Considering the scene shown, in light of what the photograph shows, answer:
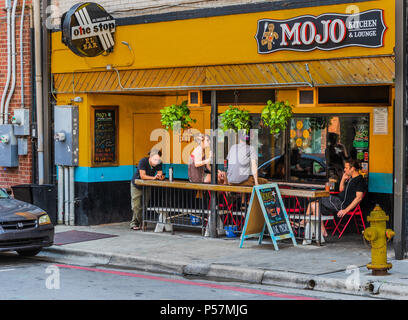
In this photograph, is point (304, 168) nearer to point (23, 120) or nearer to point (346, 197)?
point (346, 197)

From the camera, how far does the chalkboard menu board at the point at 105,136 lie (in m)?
16.1

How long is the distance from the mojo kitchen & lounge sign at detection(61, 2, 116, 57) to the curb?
4.06 meters

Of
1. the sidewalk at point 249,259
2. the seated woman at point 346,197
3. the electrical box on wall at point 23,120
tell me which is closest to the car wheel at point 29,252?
the sidewalk at point 249,259

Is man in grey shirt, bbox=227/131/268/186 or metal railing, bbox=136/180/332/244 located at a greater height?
man in grey shirt, bbox=227/131/268/186

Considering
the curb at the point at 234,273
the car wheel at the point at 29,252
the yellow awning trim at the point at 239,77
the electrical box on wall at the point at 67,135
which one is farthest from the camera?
the electrical box on wall at the point at 67,135

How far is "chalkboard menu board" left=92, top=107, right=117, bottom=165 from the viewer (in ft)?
52.7

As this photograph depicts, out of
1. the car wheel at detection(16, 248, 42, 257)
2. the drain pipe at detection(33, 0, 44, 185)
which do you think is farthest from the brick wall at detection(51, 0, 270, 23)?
the car wheel at detection(16, 248, 42, 257)

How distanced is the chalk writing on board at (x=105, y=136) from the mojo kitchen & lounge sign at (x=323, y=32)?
167 inches

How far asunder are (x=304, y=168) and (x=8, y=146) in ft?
21.3

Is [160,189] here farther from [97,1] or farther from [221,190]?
[97,1]

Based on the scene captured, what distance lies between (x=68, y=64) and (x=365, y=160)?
6403 millimetres

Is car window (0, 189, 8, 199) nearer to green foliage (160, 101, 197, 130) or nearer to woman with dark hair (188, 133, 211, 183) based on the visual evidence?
green foliage (160, 101, 197, 130)

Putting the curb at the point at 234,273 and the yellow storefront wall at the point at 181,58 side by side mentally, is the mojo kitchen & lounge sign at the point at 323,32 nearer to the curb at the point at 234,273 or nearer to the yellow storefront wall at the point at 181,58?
the yellow storefront wall at the point at 181,58

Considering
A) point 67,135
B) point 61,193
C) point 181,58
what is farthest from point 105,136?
point 181,58
